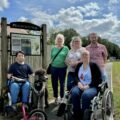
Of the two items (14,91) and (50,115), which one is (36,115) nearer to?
(14,91)

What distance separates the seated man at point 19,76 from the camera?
738 cm

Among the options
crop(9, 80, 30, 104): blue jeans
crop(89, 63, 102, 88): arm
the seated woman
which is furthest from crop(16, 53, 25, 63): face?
crop(89, 63, 102, 88): arm

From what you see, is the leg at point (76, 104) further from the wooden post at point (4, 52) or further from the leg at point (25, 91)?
the wooden post at point (4, 52)

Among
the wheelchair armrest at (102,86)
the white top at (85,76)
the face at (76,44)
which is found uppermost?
the face at (76,44)

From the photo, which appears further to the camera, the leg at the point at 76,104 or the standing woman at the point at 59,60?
the standing woman at the point at 59,60

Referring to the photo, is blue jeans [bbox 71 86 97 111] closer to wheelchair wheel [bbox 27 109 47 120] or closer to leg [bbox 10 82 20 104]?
wheelchair wheel [bbox 27 109 47 120]

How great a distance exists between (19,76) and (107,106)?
2.11m

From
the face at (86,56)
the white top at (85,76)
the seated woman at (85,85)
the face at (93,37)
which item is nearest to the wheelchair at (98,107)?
the seated woman at (85,85)

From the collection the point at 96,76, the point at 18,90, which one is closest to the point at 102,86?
the point at 96,76

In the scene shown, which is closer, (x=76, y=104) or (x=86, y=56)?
(x=76, y=104)

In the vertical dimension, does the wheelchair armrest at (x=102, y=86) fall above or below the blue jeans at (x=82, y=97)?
above

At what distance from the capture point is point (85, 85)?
6.86 metres

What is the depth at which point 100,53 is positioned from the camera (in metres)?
7.98

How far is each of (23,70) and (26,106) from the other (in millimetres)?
871
